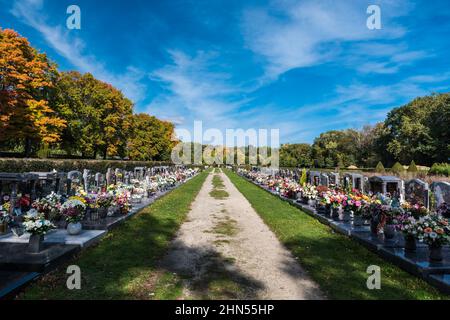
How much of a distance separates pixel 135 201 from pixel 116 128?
33.9m

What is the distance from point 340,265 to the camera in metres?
7.10

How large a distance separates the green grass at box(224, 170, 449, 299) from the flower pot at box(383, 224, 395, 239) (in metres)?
0.70

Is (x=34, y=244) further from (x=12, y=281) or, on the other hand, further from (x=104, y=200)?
(x=104, y=200)

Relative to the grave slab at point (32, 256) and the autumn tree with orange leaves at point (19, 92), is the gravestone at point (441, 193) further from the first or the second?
the autumn tree with orange leaves at point (19, 92)

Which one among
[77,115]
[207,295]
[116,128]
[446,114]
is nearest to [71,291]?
[207,295]

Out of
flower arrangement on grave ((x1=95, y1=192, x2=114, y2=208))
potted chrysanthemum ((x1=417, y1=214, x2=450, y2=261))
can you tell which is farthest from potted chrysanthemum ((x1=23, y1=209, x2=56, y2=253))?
potted chrysanthemum ((x1=417, y1=214, x2=450, y2=261))

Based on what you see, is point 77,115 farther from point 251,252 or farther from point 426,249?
point 426,249

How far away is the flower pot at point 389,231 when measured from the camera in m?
8.43

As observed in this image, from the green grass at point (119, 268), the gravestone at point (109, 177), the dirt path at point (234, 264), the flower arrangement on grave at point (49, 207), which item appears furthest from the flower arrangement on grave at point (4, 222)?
the gravestone at point (109, 177)

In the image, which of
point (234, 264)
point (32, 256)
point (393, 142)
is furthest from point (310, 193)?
point (393, 142)

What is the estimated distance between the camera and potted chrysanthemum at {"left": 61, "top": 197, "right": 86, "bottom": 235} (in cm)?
862

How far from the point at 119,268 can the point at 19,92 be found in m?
25.8

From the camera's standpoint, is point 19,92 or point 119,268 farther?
point 19,92

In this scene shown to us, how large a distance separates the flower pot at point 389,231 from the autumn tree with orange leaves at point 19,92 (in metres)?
26.0
